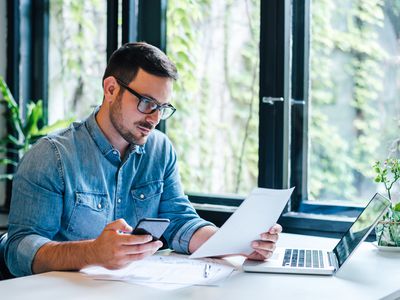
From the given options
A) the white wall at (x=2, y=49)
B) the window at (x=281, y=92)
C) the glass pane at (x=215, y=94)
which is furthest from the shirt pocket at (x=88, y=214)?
the white wall at (x=2, y=49)

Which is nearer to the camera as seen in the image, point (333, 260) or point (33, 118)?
point (333, 260)

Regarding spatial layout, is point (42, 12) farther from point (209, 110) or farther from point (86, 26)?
point (209, 110)

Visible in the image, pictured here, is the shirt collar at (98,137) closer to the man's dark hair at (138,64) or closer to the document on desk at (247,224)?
the man's dark hair at (138,64)

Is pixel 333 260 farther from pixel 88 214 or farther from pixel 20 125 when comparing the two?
pixel 20 125

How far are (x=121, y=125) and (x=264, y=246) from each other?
0.64 meters

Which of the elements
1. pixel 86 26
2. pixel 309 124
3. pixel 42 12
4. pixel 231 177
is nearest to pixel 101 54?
pixel 86 26

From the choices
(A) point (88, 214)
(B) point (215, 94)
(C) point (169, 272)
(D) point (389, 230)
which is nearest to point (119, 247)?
(C) point (169, 272)

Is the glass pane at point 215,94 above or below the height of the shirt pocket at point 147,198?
above

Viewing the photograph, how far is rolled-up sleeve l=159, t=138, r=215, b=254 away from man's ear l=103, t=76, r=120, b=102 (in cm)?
33

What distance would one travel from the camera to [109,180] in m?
2.31

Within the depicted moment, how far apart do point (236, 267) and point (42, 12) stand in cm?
233

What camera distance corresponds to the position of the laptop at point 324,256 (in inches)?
75.7

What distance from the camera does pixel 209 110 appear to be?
3271mm

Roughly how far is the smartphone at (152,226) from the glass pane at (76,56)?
6.28ft
